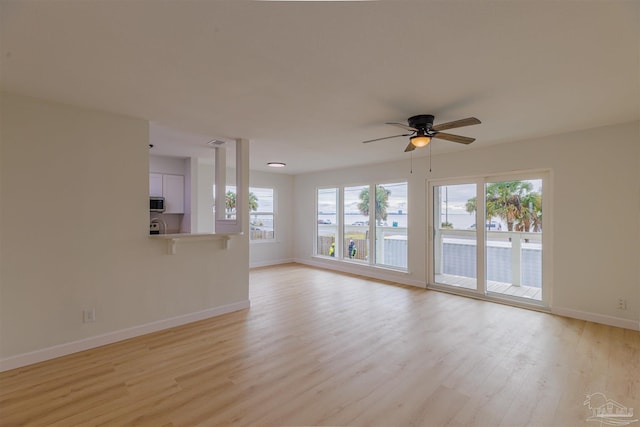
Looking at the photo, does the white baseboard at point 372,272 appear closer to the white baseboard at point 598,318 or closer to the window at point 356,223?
the window at point 356,223

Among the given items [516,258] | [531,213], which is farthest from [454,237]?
[531,213]

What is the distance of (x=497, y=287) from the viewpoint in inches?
191

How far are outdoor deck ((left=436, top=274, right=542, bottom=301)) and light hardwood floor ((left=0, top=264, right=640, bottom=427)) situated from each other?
741 mm

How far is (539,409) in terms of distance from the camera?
2.06m

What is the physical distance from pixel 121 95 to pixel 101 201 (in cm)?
118

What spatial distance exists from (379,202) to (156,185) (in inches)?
182

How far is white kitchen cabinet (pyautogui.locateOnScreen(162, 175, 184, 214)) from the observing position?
5.68m

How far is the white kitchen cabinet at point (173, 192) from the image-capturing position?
568 cm

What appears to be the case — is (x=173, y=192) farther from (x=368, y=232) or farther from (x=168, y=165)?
(x=368, y=232)

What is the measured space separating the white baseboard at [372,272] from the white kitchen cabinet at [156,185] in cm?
403

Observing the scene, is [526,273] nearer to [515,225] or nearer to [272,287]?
[515,225]

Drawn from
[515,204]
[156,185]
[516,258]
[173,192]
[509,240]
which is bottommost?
[516,258]

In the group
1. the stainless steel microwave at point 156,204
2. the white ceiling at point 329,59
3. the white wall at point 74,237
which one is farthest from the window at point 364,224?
the white wall at point 74,237

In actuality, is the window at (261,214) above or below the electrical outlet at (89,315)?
above
